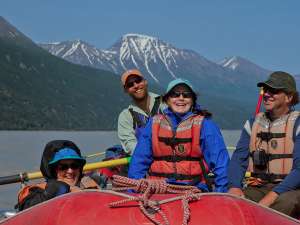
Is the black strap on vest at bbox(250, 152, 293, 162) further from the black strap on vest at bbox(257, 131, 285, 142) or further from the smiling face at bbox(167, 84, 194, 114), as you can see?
the smiling face at bbox(167, 84, 194, 114)

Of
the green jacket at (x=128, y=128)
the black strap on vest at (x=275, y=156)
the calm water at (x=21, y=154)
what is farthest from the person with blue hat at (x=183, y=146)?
the calm water at (x=21, y=154)

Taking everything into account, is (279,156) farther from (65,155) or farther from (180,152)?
(65,155)

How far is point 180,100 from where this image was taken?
198 inches

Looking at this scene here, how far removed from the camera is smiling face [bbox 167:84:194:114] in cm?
499

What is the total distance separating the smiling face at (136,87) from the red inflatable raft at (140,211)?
2.79 meters

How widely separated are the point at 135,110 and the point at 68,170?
1.78m

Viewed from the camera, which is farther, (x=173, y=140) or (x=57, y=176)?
(x=57, y=176)

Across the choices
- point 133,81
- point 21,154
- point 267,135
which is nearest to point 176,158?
point 267,135

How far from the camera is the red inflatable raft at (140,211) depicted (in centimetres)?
370

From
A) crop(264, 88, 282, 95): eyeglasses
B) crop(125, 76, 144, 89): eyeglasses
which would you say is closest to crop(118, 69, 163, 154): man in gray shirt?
crop(125, 76, 144, 89): eyeglasses

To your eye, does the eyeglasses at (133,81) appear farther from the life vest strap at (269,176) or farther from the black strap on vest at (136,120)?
the life vest strap at (269,176)

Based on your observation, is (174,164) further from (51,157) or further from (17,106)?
(17,106)

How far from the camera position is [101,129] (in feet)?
631

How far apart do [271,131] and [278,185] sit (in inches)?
21.6
